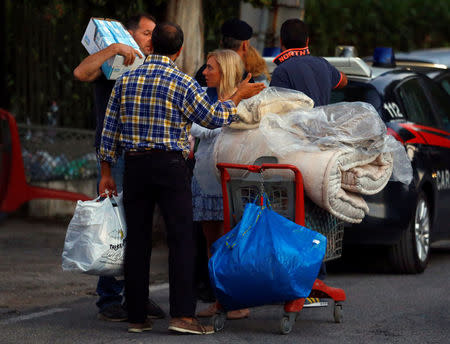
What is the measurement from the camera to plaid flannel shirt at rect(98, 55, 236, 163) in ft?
19.7

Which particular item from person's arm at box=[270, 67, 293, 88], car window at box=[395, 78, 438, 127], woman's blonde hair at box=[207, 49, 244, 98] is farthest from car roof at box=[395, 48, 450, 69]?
woman's blonde hair at box=[207, 49, 244, 98]

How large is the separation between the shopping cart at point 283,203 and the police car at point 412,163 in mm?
A: 1558

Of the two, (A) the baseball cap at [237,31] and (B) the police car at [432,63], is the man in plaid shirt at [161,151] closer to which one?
(A) the baseball cap at [237,31]

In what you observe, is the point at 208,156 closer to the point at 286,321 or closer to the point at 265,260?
the point at 265,260

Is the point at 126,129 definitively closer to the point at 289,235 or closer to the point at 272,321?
the point at 289,235

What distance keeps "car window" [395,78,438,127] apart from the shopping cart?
2314 millimetres

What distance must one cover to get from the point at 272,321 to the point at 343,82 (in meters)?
1.71

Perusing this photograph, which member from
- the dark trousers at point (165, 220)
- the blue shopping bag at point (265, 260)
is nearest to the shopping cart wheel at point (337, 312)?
the blue shopping bag at point (265, 260)

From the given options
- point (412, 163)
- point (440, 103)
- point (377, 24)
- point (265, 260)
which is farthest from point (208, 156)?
point (377, 24)

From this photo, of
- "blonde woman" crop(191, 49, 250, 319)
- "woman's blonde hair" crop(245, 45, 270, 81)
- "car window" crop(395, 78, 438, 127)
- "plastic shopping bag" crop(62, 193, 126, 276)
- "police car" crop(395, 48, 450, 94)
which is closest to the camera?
"plastic shopping bag" crop(62, 193, 126, 276)

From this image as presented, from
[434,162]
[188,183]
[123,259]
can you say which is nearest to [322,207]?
[188,183]

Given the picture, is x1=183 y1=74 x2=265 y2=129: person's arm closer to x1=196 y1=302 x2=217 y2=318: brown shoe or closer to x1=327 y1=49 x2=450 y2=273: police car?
x1=196 y1=302 x2=217 y2=318: brown shoe

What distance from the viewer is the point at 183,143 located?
6.12 m

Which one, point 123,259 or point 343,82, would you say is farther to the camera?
point 343,82
